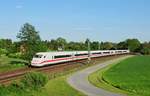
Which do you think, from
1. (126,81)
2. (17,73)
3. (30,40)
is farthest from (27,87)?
(30,40)

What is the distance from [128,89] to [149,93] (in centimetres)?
285

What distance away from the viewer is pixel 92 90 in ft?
103

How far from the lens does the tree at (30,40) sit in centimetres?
6938

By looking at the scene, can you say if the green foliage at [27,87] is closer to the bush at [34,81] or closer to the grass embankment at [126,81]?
the bush at [34,81]

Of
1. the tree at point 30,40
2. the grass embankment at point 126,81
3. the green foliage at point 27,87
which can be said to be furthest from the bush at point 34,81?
the tree at point 30,40

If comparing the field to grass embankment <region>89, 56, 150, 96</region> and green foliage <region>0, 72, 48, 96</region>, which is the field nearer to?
grass embankment <region>89, 56, 150, 96</region>

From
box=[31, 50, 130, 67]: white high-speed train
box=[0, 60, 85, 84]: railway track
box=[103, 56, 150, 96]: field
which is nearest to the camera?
box=[103, 56, 150, 96]: field

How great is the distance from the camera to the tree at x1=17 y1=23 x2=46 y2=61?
6938 cm

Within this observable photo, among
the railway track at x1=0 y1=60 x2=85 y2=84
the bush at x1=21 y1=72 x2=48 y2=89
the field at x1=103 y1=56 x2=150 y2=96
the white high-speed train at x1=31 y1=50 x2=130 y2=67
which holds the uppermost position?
the white high-speed train at x1=31 y1=50 x2=130 y2=67

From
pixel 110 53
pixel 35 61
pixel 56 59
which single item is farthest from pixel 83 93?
pixel 110 53

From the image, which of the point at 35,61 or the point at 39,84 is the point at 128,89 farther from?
the point at 35,61

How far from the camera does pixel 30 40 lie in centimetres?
7225

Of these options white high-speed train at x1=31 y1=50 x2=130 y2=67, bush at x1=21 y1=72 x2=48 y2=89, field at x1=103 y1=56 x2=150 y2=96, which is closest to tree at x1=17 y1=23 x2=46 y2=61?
white high-speed train at x1=31 y1=50 x2=130 y2=67

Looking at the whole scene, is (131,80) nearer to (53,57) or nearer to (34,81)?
(34,81)
